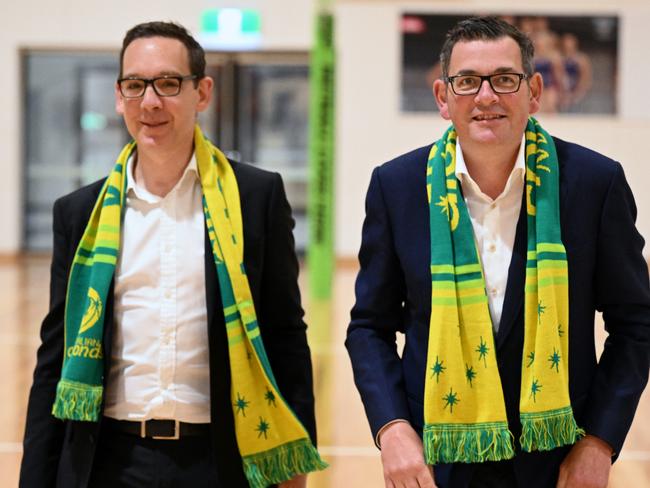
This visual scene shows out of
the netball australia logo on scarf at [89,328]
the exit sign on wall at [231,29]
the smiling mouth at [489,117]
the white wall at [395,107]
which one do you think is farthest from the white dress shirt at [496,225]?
the exit sign on wall at [231,29]

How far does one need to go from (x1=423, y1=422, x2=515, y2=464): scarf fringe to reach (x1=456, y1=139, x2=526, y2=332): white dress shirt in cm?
22

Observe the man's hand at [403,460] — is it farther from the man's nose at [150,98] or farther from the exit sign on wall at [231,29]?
the exit sign on wall at [231,29]

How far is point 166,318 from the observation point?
2.37 metres

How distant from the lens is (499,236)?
2139 millimetres

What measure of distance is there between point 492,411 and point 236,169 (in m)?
0.94

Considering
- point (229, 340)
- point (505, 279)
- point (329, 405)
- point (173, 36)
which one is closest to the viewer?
point (505, 279)

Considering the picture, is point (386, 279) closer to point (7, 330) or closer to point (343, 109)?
point (7, 330)

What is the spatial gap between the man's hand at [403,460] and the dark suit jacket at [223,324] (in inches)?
18.0

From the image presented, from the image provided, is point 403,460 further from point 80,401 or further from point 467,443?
point 80,401

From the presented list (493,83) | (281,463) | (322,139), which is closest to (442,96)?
(493,83)

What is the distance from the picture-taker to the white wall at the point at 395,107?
13.8 m

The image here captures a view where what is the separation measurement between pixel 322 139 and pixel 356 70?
20.2ft

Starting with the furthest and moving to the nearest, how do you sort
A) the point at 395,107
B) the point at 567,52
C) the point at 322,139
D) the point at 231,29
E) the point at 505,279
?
1. the point at 231,29
2. the point at 395,107
3. the point at 567,52
4. the point at 322,139
5. the point at 505,279

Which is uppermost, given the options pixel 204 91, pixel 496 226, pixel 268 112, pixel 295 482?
pixel 268 112
